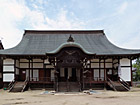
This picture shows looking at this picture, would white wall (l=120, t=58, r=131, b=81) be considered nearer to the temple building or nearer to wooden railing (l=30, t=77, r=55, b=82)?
the temple building

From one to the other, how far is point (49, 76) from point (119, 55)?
370 inches

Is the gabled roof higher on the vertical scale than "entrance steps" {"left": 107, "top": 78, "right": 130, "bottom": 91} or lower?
higher

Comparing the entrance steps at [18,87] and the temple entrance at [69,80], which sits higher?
the temple entrance at [69,80]

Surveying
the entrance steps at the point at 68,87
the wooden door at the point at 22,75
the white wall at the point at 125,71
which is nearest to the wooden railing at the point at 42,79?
the wooden door at the point at 22,75

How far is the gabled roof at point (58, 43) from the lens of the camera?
21.8 meters

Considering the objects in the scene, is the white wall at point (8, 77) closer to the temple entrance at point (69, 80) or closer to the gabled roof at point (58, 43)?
the gabled roof at point (58, 43)

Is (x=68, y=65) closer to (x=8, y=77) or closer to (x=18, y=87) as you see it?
(x=18, y=87)

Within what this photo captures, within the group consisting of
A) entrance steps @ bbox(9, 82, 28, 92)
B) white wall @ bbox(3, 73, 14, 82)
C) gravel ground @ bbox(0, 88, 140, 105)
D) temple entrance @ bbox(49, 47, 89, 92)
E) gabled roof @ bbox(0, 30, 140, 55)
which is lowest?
entrance steps @ bbox(9, 82, 28, 92)

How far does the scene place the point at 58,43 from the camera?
2491 centimetres

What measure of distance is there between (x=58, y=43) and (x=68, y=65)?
704cm

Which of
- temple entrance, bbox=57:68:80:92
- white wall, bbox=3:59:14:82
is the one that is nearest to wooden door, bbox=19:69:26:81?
white wall, bbox=3:59:14:82

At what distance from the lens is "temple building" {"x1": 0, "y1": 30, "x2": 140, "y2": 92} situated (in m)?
18.7

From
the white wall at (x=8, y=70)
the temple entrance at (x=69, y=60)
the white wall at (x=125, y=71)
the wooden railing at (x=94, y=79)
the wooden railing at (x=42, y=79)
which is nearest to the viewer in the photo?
the temple entrance at (x=69, y=60)

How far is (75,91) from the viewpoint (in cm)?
1806
